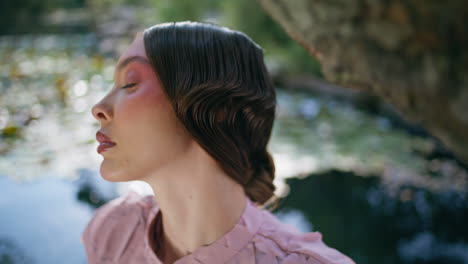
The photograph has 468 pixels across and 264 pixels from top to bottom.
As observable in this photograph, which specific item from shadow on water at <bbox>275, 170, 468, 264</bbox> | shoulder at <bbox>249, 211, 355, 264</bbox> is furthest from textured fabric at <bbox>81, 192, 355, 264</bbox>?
shadow on water at <bbox>275, 170, 468, 264</bbox>

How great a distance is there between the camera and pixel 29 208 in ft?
6.46

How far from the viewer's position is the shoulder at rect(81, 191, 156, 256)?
3.00ft

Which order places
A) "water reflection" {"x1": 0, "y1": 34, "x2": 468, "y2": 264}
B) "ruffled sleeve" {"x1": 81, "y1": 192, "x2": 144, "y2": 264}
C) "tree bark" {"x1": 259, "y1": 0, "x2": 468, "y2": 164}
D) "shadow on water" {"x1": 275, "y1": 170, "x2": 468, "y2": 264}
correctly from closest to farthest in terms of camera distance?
"tree bark" {"x1": 259, "y1": 0, "x2": 468, "y2": 164} → "ruffled sleeve" {"x1": 81, "y1": 192, "x2": 144, "y2": 264} → "water reflection" {"x1": 0, "y1": 34, "x2": 468, "y2": 264} → "shadow on water" {"x1": 275, "y1": 170, "x2": 468, "y2": 264}

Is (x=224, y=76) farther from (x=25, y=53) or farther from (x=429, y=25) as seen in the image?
(x=25, y=53)

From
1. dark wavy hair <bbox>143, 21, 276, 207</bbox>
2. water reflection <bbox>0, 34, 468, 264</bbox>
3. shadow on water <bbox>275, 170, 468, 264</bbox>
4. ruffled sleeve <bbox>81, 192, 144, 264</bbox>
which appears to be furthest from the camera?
shadow on water <bbox>275, 170, 468, 264</bbox>

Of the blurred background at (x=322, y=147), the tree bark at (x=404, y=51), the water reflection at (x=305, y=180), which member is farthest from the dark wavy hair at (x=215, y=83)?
the water reflection at (x=305, y=180)

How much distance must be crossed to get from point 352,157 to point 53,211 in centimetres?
200

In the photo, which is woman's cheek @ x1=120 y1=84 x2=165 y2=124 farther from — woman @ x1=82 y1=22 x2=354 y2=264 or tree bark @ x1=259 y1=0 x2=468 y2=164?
tree bark @ x1=259 y1=0 x2=468 y2=164

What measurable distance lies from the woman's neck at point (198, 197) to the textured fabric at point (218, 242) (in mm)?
23

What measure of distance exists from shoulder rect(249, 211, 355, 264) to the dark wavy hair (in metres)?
0.12

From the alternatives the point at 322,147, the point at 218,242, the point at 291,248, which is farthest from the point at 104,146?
the point at 322,147

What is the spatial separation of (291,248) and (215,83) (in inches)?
12.4

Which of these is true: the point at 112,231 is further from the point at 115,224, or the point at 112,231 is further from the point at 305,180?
the point at 305,180

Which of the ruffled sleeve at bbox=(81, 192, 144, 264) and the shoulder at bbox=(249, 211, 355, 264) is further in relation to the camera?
the ruffled sleeve at bbox=(81, 192, 144, 264)
